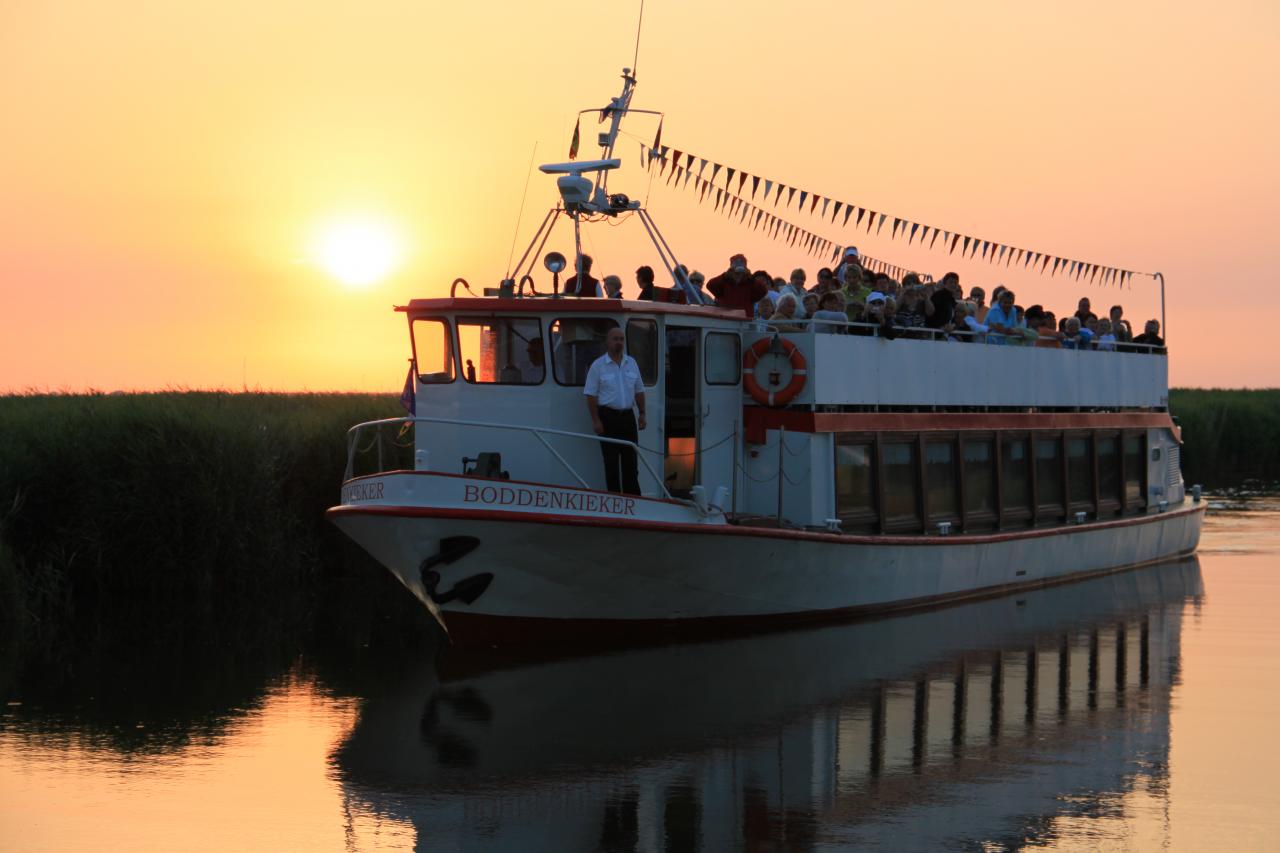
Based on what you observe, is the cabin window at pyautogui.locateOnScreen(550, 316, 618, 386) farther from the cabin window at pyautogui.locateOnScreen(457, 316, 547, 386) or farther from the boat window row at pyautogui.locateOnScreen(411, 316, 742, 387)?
the cabin window at pyautogui.locateOnScreen(457, 316, 547, 386)

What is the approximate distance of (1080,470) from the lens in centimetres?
2533

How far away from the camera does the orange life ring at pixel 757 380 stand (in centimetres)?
1858

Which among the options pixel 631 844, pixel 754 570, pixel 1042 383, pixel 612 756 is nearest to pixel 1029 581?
pixel 1042 383

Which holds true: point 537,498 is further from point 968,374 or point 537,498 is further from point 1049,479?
point 1049,479

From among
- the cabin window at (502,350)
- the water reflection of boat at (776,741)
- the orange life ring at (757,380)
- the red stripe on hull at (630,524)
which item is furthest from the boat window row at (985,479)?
the cabin window at (502,350)

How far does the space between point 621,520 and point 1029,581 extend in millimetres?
9067

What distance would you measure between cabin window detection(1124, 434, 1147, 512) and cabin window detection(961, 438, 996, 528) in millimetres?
4587

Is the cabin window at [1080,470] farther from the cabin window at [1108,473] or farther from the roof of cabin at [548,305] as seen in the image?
the roof of cabin at [548,305]

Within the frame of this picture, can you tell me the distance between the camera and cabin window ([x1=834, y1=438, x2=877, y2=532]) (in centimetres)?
1962

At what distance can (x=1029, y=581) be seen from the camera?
23266mm

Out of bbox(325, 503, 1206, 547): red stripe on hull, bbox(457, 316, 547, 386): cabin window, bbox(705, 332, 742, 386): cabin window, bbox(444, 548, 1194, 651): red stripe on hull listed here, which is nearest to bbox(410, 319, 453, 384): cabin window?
bbox(457, 316, 547, 386): cabin window

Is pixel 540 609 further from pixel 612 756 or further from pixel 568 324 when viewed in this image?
pixel 612 756

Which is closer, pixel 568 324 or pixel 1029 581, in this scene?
pixel 568 324

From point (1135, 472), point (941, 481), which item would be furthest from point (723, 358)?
point (1135, 472)
